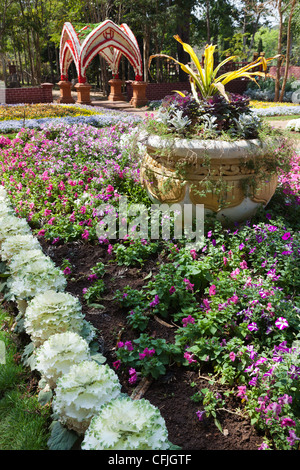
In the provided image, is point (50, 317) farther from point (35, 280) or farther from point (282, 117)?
point (282, 117)

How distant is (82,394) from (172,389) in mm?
638

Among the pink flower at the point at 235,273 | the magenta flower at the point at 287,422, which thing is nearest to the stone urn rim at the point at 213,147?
the pink flower at the point at 235,273

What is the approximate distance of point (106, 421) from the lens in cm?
149

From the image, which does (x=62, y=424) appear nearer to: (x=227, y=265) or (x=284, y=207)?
(x=227, y=265)

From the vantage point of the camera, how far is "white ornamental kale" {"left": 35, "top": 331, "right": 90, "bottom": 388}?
1.90 m

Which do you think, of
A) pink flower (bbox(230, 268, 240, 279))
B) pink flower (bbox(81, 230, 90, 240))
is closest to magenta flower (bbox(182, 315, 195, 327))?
pink flower (bbox(230, 268, 240, 279))

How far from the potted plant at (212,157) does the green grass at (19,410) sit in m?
1.89

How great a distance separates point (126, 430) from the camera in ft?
4.76

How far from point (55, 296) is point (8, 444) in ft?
2.56

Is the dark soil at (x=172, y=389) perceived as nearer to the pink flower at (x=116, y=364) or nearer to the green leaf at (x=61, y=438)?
the pink flower at (x=116, y=364)

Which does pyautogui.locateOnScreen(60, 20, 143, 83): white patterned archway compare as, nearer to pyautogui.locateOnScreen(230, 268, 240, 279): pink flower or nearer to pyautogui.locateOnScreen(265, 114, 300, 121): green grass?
pyautogui.locateOnScreen(265, 114, 300, 121): green grass

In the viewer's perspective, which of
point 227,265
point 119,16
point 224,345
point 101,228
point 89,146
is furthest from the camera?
point 119,16

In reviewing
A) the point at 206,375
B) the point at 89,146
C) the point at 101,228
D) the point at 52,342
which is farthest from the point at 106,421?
the point at 89,146

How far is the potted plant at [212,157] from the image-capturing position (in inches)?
127
